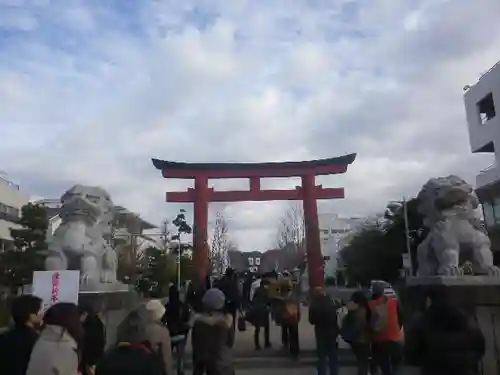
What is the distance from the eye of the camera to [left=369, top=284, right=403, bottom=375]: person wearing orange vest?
5.73 metres

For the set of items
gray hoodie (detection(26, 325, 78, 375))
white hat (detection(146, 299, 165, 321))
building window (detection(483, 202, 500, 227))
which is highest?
building window (detection(483, 202, 500, 227))

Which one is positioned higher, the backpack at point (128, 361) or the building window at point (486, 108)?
the building window at point (486, 108)

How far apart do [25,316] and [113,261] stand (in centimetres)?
630

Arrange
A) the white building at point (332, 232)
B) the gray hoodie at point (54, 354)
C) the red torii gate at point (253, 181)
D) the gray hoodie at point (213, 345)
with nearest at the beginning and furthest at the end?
the gray hoodie at point (54, 354)
the gray hoodie at point (213, 345)
the red torii gate at point (253, 181)
the white building at point (332, 232)

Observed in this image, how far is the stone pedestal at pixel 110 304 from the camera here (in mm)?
8148

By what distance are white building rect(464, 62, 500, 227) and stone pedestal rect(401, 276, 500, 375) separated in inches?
819

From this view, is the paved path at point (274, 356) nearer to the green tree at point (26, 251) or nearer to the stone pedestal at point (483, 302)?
the stone pedestal at point (483, 302)

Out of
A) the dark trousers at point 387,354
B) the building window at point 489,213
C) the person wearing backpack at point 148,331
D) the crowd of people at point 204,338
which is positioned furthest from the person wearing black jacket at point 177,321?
the building window at point 489,213

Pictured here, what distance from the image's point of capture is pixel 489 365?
6.57 m

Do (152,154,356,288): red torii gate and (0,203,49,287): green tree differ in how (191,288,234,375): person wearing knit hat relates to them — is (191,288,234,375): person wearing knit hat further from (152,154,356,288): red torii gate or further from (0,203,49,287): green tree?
(152,154,356,288): red torii gate

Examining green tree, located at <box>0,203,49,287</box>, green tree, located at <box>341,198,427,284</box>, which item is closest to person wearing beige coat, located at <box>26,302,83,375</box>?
green tree, located at <box>0,203,49,287</box>

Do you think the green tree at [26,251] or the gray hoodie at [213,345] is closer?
the gray hoodie at [213,345]

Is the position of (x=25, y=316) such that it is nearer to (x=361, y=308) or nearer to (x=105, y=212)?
(x=361, y=308)

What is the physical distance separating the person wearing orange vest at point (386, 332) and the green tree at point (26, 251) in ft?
46.6
